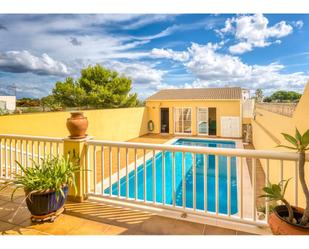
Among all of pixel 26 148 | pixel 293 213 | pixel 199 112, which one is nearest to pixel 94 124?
pixel 26 148

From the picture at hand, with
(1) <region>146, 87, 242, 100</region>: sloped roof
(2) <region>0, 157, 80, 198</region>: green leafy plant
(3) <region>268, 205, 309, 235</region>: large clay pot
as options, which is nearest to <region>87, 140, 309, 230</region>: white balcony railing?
(3) <region>268, 205, 309, 235</region>: large clay pot

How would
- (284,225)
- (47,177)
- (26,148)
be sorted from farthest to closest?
(26,148) → (47,177) → (284,225)

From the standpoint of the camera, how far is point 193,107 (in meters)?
14.4

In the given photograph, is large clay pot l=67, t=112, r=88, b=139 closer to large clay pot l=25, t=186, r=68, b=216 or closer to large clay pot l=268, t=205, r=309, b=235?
large clay pot l=25, t=186, r=68, b=216

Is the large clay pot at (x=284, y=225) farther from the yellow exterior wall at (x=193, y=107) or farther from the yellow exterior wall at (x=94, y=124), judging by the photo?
the yellow exterior wall at (x=193, y=107)

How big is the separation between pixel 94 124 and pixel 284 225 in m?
9.31

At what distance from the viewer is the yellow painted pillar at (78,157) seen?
3.02 metres

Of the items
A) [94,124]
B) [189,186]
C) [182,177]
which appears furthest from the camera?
[94,124]

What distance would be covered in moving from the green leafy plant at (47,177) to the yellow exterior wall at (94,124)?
15.3 feet

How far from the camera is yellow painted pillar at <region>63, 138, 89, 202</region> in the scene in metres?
3.02

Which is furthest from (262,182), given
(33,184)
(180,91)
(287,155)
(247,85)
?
(247,85)

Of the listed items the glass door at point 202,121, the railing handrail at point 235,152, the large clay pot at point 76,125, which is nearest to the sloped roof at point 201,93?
the glass door at point 202,121

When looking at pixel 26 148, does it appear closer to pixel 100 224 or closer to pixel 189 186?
pixel 100 224
